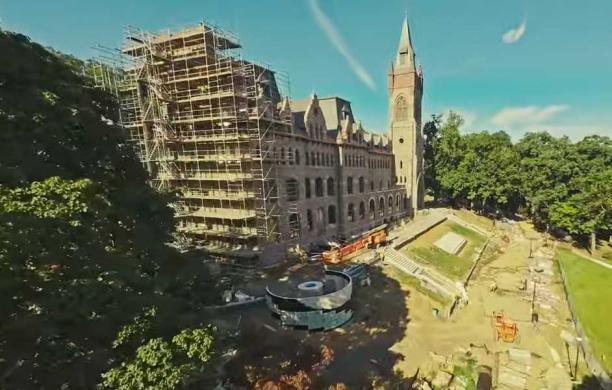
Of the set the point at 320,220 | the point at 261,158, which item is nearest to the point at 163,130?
the point at 261,158

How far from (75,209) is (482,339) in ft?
92.1

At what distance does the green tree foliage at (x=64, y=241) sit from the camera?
11.4 m

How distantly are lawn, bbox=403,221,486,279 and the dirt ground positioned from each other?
4.85 m

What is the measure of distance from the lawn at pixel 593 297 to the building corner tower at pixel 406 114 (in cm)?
2778

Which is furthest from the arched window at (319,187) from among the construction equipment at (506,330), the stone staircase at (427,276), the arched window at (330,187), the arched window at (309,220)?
the construction equipment at (506,330)

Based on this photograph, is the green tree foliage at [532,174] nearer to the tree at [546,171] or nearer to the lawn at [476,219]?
the tree at [546,171]

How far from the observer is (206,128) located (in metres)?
39.1

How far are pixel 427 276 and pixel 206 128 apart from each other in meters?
28.0

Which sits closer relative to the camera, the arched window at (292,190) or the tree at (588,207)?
the arched window at (292,190)

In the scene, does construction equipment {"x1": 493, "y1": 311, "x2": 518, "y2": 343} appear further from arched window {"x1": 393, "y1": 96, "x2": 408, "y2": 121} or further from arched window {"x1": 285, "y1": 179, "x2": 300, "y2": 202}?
arched window {"x1": 393, "y1": 96, "x2": 408, "y2": 121}

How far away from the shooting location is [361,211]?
57.6m

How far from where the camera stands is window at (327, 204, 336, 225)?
160ft

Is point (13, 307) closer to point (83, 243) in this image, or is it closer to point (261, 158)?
point (83, 243)

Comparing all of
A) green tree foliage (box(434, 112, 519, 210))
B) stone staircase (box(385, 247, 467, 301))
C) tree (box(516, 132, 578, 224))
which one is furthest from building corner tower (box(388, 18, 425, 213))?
stone staircase (box(385, 247, 467, 301))
